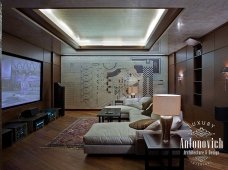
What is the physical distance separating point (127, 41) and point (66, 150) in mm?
5265

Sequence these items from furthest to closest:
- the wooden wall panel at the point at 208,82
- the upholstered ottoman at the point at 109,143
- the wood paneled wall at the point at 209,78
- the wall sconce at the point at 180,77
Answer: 1. the wall sconce at the point at 180,77
2. the wooden wall panel at the point at 208,82
3. the wood paneled wall at the point at 209,78
4. the upholstered ottoman at the point at 109,143

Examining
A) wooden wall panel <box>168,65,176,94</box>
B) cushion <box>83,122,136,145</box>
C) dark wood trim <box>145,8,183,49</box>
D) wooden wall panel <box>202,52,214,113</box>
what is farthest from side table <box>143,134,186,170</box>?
wooden wall panel <box>168,65,176,94</box>

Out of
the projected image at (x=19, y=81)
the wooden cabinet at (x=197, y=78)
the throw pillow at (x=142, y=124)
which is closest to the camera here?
the throw pillow at (x=142, y=124)

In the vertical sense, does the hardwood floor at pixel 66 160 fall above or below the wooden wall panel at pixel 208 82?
below

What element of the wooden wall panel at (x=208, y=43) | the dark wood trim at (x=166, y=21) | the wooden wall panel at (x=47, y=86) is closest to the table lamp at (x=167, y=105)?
the dark wood trim at (x=166, y=21)

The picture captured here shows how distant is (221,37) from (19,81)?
4.99 m

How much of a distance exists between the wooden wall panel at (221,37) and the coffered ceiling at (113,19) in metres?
0.14

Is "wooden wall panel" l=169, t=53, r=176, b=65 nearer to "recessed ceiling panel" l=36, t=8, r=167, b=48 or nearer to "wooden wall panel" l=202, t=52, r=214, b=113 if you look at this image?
"recessed ceiling panel" l=36, t=8, r=167, b=48

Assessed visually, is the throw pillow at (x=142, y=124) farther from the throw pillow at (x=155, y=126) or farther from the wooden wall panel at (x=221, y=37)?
the wooden wall panel at (x=221, y=37)

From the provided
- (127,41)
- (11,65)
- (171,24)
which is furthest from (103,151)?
(127,41)

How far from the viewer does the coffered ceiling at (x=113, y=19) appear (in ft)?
11.9

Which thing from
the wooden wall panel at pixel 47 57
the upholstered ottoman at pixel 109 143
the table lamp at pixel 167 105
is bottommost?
the upholstered ottoman at pixel 109 143

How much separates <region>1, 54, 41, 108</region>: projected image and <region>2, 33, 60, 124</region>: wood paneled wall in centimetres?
17

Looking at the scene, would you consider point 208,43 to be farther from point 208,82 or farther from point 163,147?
point 163,147
